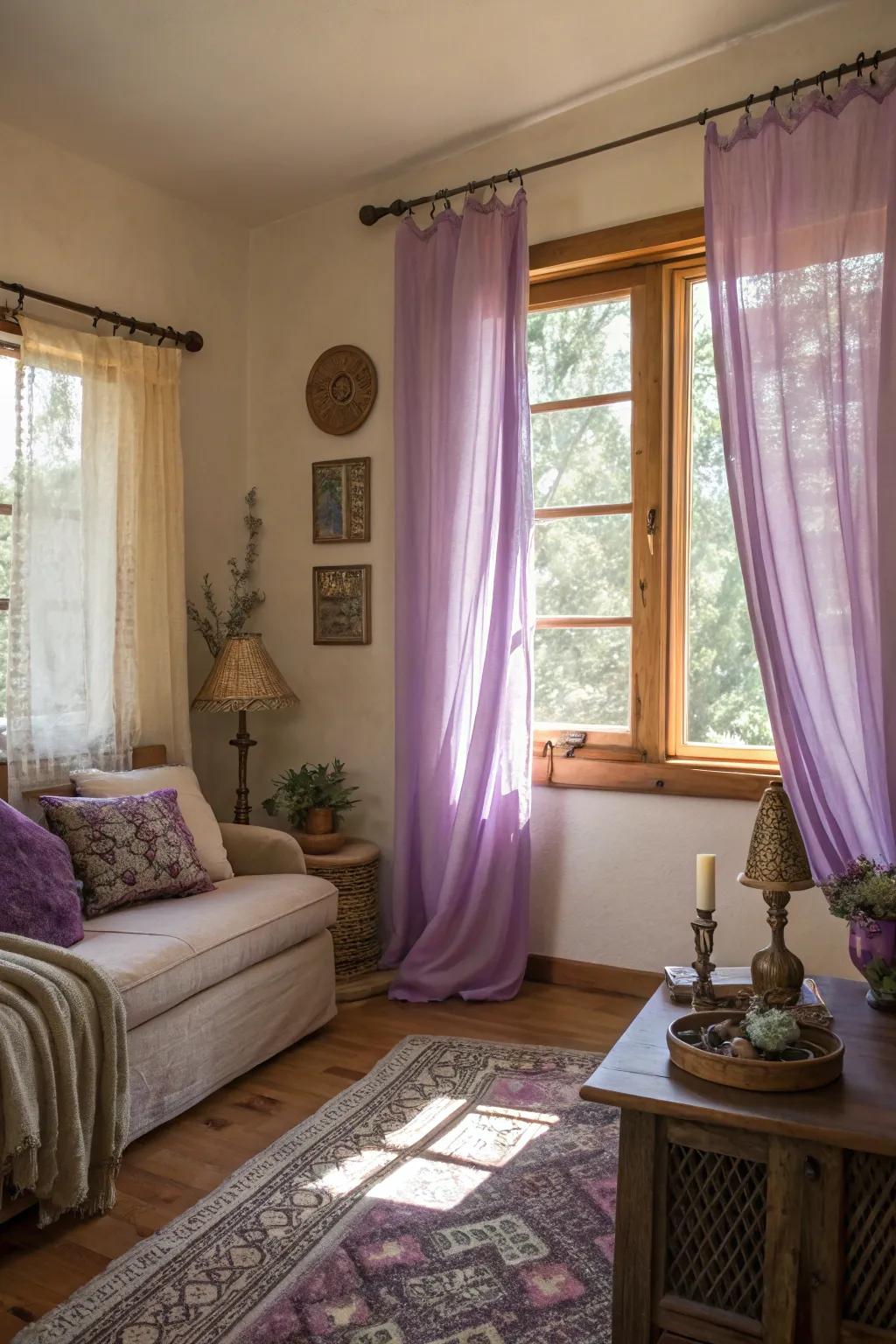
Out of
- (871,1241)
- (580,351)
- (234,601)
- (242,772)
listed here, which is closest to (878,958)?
(871,1241)

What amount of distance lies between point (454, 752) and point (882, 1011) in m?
1.76

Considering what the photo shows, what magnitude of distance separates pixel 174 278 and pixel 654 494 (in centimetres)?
205

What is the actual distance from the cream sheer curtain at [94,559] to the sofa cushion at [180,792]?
0.70 feet

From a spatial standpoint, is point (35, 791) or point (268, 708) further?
point (268, 708)

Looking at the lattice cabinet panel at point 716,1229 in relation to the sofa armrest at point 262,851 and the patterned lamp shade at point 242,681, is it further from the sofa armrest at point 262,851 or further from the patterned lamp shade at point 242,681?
the patterned lamp shade at point 242,681

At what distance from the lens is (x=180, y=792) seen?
11.1 ft

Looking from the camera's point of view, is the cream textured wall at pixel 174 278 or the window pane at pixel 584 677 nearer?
the cream textured wall at pixel 174 278

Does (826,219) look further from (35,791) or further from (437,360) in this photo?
(35,791)

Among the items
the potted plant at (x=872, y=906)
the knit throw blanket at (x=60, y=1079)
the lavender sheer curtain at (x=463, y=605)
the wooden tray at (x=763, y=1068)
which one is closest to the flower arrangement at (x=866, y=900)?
the potted plant at (x=872, y=906)

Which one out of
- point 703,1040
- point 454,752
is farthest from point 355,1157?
point 454,752

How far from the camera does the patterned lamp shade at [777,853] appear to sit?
204 cm

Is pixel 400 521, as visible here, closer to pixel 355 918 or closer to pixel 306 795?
pixel 306 795

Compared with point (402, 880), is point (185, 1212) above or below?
below

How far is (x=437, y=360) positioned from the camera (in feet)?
11.9
